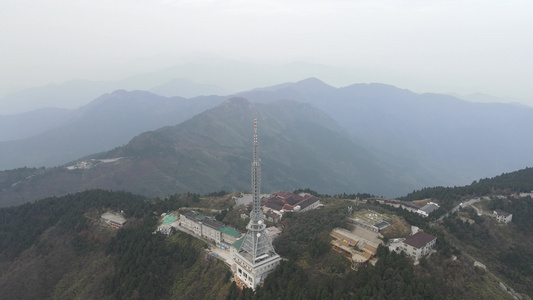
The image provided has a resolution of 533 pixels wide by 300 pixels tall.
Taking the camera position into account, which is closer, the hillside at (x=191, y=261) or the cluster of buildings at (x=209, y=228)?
the hillside at (x=191, y=261)

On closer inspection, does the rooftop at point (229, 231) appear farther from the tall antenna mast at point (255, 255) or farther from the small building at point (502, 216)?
the small building at point (502, 216)

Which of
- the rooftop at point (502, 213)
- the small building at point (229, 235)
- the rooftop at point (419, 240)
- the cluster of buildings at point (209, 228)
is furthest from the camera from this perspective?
the rooftop at point (502, 213)

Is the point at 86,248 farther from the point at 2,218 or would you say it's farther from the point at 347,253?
the point at 347,253

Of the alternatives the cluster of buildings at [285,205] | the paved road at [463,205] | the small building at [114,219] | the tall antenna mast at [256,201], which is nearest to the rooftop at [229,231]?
the tall antenna mast at [256,201]

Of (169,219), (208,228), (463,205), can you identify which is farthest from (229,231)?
(463,205)

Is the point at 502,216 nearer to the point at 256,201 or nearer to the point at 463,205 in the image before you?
the point at 463,205

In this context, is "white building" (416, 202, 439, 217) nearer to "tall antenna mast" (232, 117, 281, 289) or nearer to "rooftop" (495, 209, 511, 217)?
"rooftop" (495, 209, 511, 217)
